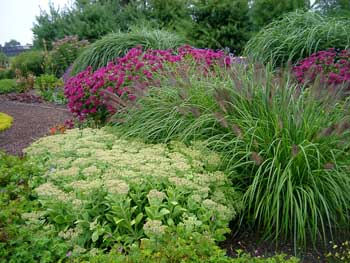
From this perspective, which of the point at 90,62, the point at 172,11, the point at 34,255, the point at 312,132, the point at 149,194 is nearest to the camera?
the point at 34,255

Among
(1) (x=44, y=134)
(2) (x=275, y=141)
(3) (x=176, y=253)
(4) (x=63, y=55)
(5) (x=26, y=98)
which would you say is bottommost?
(5) (x=26, y=98)

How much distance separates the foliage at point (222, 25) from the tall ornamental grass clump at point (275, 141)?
6.73 metres

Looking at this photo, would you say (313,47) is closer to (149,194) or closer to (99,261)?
(149,194)

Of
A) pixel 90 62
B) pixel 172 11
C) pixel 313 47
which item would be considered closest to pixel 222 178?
pixel 313 47

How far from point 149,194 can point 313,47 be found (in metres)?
5.12

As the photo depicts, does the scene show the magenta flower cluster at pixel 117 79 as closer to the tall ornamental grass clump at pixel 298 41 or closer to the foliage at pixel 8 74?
the tall ornamental grass clump at pixel 298 41

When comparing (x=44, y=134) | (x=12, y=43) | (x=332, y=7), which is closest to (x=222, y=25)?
(x=332, y=7)

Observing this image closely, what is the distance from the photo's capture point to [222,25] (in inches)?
428

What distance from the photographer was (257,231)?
3246mm

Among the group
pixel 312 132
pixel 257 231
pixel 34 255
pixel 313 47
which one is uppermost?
pixel 313 47

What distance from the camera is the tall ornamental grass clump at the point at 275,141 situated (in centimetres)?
312

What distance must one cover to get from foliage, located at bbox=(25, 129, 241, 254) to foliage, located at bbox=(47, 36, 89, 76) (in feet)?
31.5

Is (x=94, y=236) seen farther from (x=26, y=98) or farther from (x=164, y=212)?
(x=26, y=98)

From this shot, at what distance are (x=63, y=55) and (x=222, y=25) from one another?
5074 millimetres
